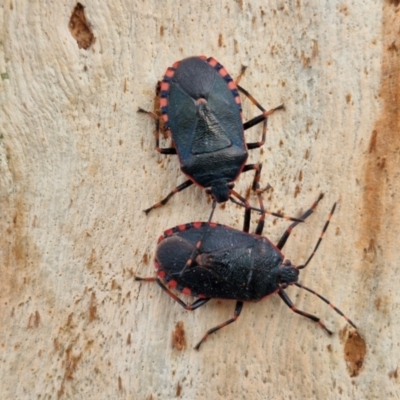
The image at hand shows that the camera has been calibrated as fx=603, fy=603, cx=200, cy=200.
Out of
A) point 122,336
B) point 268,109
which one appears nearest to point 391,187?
point 268,109

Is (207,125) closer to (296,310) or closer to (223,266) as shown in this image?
(223,266)

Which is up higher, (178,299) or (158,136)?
(158,136)

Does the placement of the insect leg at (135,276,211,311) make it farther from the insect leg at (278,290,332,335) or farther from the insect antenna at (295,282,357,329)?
the insect antenna at (295,282,357,329)

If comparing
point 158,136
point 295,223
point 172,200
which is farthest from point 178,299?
point 158,136

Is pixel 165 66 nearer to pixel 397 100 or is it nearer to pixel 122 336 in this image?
pixel 397 100

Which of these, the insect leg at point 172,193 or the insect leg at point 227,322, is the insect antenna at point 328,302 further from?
the insect leg at point 172,193

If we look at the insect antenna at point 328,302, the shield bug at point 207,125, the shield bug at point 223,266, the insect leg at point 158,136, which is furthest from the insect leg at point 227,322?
the insect leg at point 158,136
